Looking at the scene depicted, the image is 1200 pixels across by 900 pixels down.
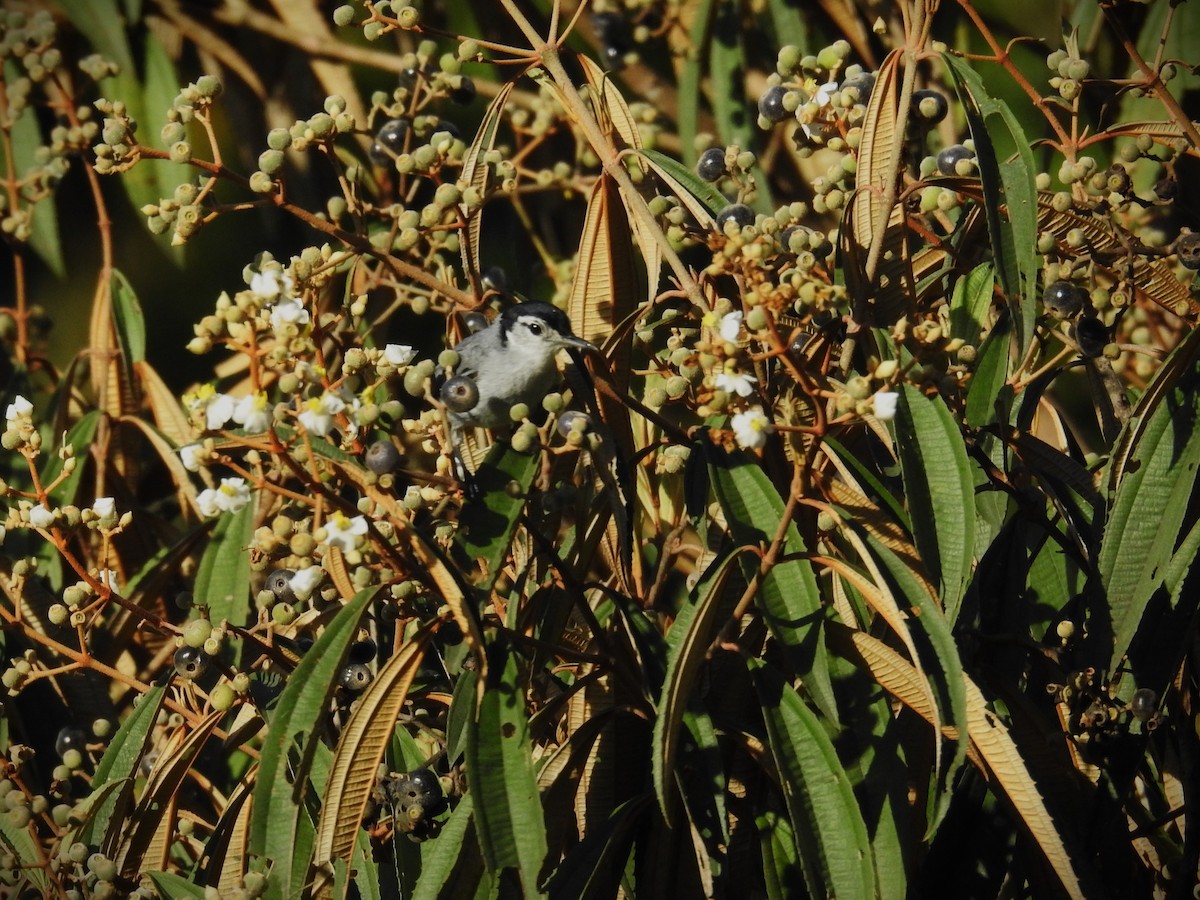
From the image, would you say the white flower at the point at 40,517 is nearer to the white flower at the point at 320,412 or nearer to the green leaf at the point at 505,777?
the white flower at the point at 320,412

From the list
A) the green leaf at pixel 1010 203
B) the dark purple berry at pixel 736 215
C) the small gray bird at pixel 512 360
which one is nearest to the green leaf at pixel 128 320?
the small gray bird at pixel 512 360

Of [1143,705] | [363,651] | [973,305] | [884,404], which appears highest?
[884,404]

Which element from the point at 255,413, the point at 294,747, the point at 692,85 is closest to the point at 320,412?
the point at 255,413

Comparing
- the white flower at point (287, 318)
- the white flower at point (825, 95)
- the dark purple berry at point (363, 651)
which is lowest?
the dark purple berry at point (363, 651)

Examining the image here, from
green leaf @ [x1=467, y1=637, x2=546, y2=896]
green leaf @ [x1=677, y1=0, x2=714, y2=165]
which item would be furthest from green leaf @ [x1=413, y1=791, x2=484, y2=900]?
green leaf @ [x1=677, y1=0, x2=714, y2=165]

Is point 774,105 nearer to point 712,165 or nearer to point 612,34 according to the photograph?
point 712,165

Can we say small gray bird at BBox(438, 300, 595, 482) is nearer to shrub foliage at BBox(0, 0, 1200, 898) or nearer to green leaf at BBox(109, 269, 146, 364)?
shrub foliage at BBox(0, 0, 1200, 898)

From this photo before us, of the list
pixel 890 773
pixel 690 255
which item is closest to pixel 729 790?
pixel 890 773
